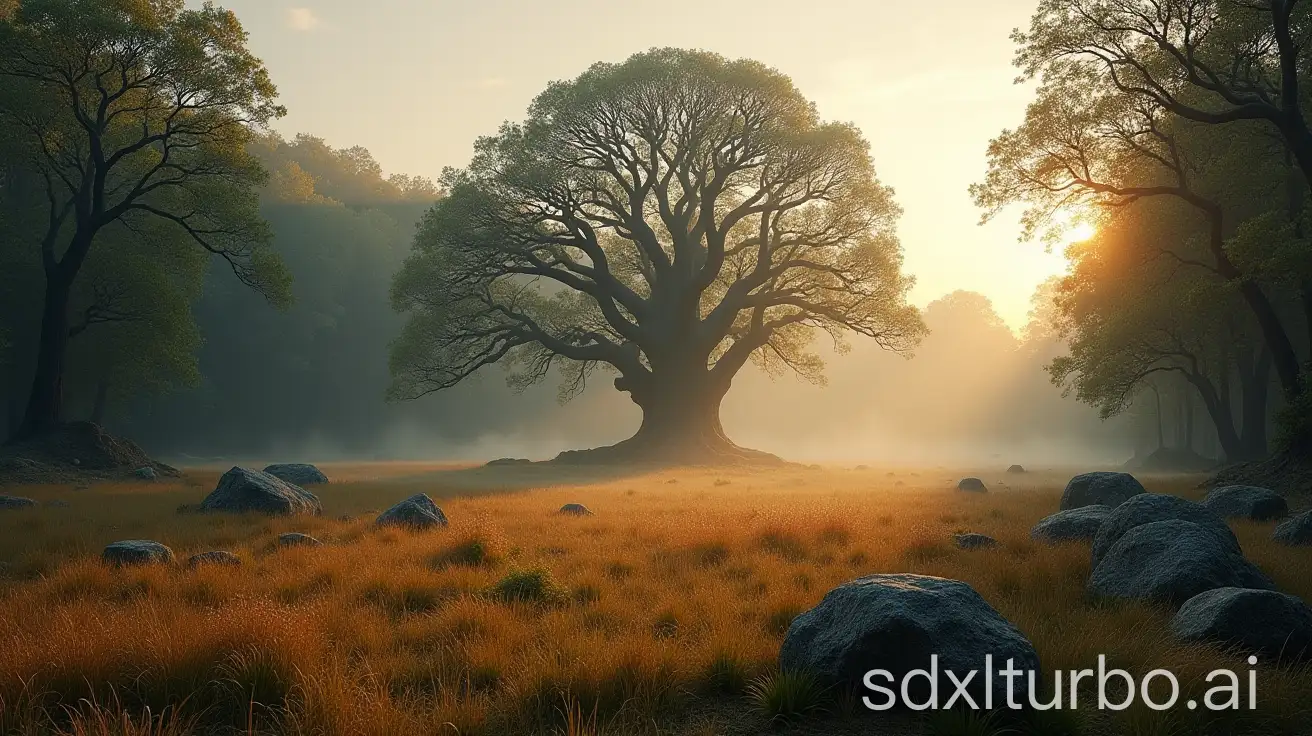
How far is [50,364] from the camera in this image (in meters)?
23.9

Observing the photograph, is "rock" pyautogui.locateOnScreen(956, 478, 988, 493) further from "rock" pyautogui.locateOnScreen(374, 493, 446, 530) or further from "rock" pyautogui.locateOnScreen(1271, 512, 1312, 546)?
"rock" pyautogui.locateOnScreen(374, 493, 446, 530)

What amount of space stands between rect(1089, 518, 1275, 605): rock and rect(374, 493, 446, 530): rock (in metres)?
9.20

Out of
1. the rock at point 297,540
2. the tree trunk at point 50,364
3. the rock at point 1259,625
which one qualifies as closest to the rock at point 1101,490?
the rock at point 1259,625

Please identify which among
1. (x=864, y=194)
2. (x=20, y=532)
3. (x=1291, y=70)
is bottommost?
(x=20, y=532)

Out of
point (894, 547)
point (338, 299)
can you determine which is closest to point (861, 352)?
point (338, 299)

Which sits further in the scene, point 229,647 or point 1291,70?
point 1291,70

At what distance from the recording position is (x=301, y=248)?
205ft

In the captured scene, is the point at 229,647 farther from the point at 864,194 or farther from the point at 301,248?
the point at 301,248

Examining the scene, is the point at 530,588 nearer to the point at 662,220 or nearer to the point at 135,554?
the point at 135,554

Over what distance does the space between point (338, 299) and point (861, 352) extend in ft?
268

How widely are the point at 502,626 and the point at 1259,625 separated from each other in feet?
18.0

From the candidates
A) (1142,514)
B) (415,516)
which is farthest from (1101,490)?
(415,516)

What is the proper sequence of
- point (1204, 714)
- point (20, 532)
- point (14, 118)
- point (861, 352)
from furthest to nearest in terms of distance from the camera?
point (861, 352), point (14, 118), point (20, 532), point (1204, 714)

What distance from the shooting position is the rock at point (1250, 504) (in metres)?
13.0
